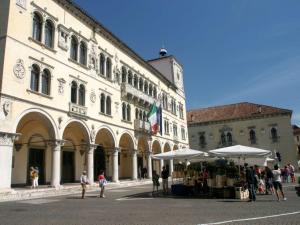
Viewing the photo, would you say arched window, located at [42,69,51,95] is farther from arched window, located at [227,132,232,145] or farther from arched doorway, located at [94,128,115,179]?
arched window, located at [227,132,232,145]

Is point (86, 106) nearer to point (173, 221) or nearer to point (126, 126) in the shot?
point (126, 126)

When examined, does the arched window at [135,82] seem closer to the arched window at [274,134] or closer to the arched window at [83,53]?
the arched window at [83,53]

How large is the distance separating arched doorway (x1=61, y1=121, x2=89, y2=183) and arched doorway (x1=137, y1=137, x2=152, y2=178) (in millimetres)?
8374

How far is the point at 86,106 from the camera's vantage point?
2333 centimetres

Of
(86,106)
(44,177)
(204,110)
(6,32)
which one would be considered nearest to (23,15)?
(6,32)

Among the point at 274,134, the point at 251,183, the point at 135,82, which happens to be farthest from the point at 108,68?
the point at 274,134

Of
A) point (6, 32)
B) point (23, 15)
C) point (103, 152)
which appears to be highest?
point (23, 15)

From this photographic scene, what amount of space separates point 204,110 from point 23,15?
45694 millimetres

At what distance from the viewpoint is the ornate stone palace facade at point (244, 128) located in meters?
49.7

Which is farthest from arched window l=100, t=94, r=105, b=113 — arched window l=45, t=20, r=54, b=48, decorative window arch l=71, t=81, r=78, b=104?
arched window l=45, t=20, r=54, b=48

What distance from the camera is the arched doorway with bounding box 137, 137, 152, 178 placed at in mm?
33903

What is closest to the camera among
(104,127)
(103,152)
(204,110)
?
(104,127)

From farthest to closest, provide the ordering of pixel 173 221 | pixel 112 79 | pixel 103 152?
pixel 103 152 → pixel 112 79 → pixel 173 221

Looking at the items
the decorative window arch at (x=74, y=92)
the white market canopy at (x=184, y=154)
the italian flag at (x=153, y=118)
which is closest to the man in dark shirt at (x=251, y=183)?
the white market canopy at (x=184, y=154)
